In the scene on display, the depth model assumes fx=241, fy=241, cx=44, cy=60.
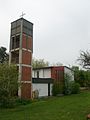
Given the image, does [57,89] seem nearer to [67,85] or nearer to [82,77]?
[67,85]

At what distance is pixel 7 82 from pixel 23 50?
9523 millimetres

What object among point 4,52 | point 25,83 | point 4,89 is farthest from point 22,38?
point 4,52

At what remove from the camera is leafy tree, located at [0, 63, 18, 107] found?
1067 inches

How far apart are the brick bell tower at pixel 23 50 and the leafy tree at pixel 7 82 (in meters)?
6.17

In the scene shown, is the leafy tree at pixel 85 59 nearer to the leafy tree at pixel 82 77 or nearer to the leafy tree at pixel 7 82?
the leafy tree at pixel 7 82

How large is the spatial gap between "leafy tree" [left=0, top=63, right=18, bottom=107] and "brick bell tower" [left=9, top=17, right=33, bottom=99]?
6.17 m

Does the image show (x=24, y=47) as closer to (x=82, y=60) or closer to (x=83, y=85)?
(x=82, y=60)

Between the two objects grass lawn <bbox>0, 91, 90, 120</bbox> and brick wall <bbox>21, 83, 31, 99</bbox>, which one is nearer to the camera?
grass lawn <bbox>0, 91, 90, 120</bbox>

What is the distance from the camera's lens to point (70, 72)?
155 feet

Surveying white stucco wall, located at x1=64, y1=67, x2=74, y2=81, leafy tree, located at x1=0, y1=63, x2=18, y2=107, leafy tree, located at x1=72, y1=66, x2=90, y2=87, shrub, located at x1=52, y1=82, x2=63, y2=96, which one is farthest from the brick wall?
leafy tree, located at x1=72, y1=66, x2=90, y2=87

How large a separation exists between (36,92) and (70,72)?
10.9 meters

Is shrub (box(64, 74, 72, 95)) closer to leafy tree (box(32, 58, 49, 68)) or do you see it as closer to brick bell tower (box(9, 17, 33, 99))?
brick bell tower (box(9, 17, 33, 99))

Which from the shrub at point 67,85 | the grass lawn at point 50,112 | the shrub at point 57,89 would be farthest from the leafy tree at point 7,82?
the shrub at point 67,85

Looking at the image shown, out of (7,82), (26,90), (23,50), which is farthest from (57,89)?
(7,82)
